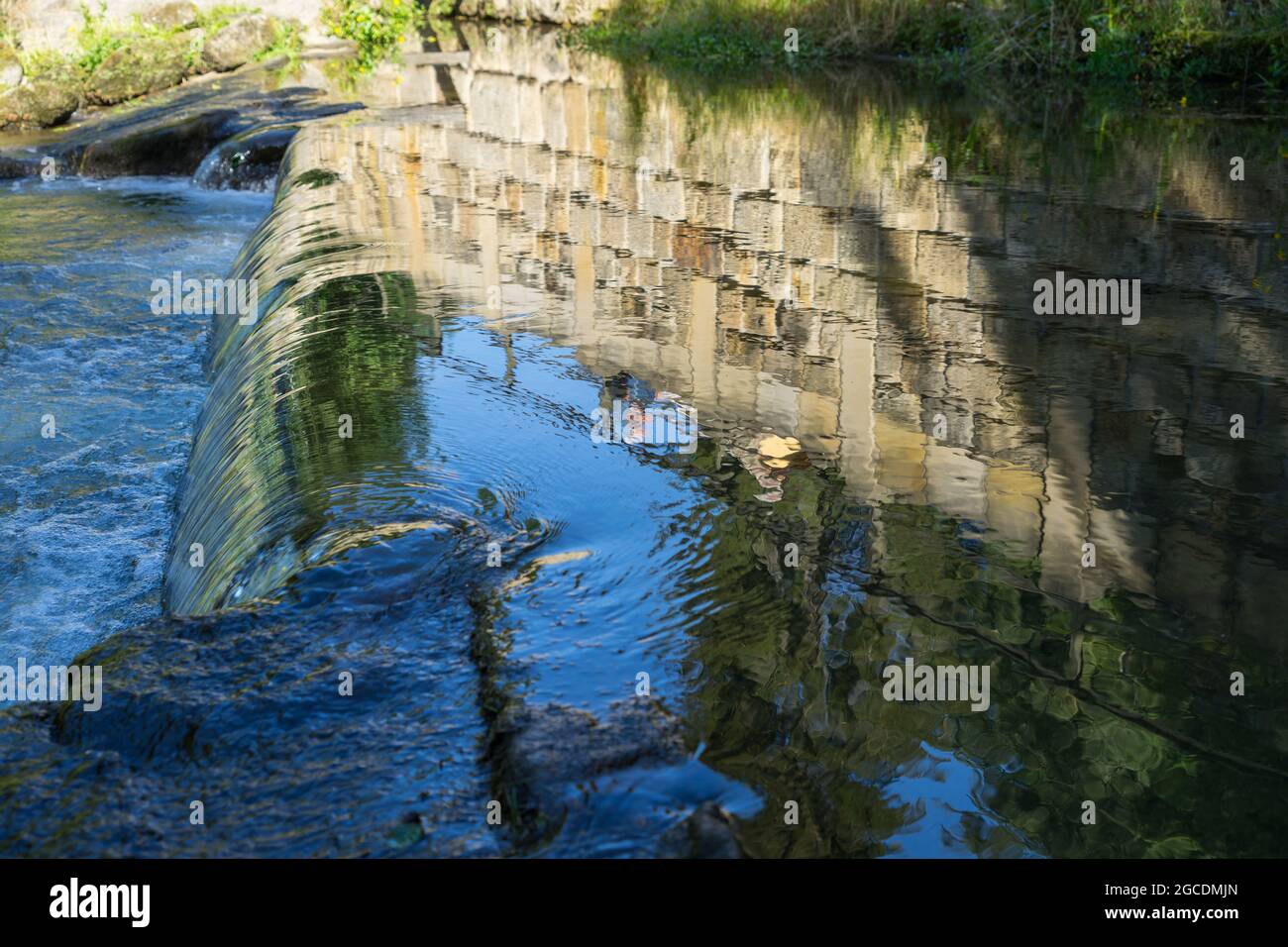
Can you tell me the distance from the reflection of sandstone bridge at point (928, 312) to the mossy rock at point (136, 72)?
921 centimetres

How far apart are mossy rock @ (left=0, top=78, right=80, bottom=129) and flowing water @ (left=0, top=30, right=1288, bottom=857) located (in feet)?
31.5

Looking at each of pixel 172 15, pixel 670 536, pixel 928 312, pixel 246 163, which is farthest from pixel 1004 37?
pixel 172 15

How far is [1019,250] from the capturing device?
739cm

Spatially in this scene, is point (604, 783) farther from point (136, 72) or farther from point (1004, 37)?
point (136, 72)

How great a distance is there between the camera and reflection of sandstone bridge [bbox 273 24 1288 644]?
13.5 ft

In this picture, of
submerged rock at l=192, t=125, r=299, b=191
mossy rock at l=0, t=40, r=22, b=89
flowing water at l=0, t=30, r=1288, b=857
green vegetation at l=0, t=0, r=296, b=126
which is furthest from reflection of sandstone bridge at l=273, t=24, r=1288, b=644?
mossy rock at l=0, t=40, r=22, b=89

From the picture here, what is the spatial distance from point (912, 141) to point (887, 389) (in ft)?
25.5

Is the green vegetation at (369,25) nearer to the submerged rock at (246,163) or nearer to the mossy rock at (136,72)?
the mossy rock at (136,72)

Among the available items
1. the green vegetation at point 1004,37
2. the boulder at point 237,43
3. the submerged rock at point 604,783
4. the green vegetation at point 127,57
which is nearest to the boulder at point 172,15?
the green vegetation at point 127,57

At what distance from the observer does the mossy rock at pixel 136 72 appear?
62.3ft

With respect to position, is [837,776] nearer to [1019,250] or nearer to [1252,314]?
[1252,314]
